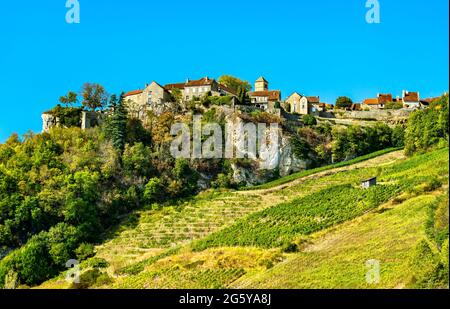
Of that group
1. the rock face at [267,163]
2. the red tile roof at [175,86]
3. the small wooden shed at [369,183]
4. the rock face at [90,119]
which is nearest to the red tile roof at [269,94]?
the red tile roof at [175,86]

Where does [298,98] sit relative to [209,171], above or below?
above

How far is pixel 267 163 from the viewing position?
61.2 m

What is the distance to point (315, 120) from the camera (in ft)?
221

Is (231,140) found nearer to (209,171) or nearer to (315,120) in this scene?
(209,171)

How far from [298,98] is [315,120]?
7534mm

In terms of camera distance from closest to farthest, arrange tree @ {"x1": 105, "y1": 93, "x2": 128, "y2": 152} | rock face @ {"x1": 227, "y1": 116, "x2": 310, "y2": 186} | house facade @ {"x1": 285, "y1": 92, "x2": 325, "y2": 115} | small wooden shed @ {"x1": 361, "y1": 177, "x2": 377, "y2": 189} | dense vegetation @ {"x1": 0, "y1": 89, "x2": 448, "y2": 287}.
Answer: dense vegetation @ {"x1": 0, "y1": 89, "x2": 448, "y2": 287}
small wooden shed @ {"x1": 361, "y1": 177, "x2": 377, "y2": 189}
rock face @ {"x1": 227, "y1": 116, "x2": 310, "y2": 186}
tree @ {"x1": 105, "y1": 93, "x2": 128, "y2": 152}
house facade @ {"x1": 285, "y1": 92, "x2": 325, "y2": 115}

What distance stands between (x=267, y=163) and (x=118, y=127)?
14.6 meters

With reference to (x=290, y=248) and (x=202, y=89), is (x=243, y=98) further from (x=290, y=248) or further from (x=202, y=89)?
(x=290, y=248)

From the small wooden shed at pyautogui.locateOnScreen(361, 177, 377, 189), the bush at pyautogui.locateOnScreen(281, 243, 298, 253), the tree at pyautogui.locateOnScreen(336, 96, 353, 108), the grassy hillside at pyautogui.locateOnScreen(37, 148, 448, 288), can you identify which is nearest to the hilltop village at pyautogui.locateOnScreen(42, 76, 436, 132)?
the tree at pyautogui.locateOnScreen(336, 96, 353, 108)

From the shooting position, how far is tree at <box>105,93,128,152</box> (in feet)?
197

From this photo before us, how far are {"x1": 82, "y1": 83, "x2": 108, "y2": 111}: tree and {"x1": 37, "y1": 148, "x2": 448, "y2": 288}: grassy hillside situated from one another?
1773 cm

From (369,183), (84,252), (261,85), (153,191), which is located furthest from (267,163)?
(261,85)

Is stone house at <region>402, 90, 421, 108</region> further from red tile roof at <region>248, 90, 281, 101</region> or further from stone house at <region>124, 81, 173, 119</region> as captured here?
stone house at <region>124, 81, 173, 119</region>
